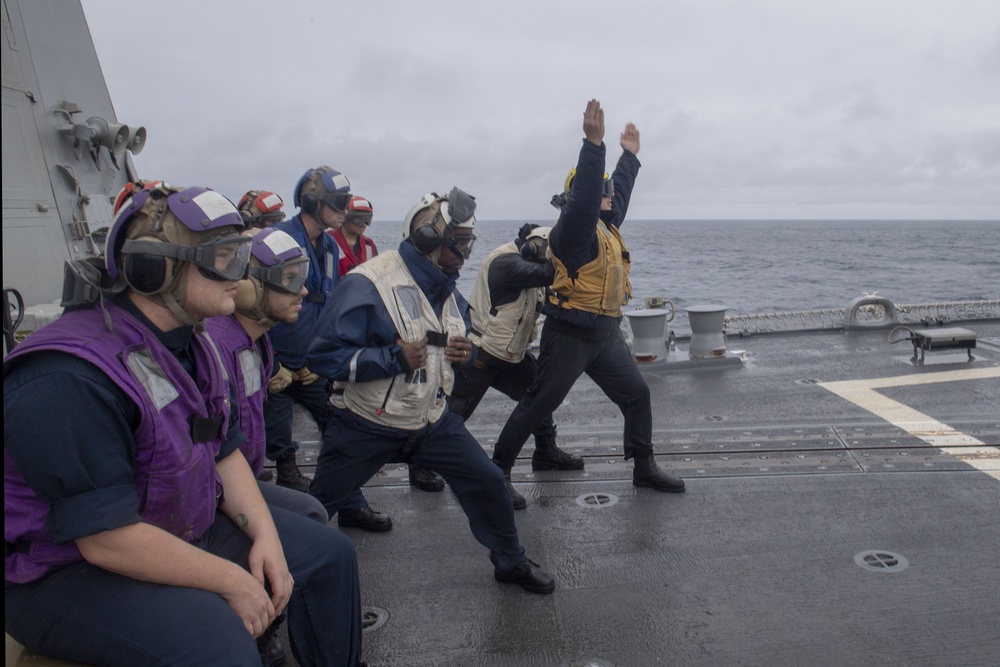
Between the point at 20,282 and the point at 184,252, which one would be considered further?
the point at 20,282

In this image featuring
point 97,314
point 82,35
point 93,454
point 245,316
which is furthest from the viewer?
point 82,35

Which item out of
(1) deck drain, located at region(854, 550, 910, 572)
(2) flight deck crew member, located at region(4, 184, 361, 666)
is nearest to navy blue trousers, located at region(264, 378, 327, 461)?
(2) flight deck crew member, located at region(4, 184, 361, 666)

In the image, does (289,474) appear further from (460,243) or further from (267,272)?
(460,243)

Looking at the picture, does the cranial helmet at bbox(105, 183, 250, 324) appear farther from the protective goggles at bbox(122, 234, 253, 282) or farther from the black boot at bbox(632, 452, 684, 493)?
the black boot at bbox(632, 452, 684, 493)

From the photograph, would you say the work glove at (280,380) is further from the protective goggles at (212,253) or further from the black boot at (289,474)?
the protective goggles at (212,253)

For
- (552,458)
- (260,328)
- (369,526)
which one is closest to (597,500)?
(552,458)

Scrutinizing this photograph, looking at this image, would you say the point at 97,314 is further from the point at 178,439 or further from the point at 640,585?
the point at 640,585

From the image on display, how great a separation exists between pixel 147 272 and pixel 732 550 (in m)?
3.13

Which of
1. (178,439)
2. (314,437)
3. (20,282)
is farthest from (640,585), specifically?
(20,282)

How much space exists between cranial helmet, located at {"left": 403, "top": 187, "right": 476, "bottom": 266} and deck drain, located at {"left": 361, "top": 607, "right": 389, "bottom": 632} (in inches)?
62.0

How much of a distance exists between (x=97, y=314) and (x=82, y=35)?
6178 mm

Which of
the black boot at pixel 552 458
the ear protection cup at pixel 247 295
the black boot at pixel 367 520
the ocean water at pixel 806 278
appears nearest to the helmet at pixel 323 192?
the ear protection cup at pixel 247 295

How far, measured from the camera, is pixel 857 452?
208 inches

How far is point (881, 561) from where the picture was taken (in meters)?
3.69
